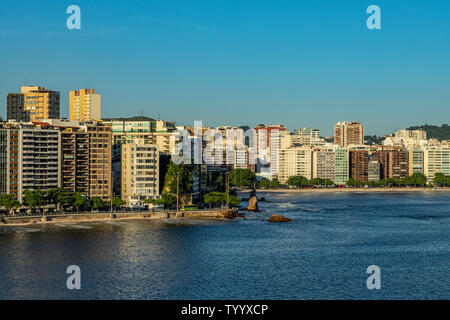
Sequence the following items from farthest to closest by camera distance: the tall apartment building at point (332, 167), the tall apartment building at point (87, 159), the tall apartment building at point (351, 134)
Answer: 1. the tall apartment building at point (351, 134)
2. the tall apartment building at point (332, 167)
3. the tall apartment building at point (87, 159)

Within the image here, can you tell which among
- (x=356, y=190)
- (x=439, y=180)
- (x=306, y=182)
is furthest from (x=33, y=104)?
(x=439, y=180)

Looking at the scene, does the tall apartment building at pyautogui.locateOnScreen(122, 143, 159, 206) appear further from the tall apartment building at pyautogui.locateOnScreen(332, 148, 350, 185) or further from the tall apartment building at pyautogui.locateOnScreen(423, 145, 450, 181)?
the tall apartment building at pyautogui.locateOnScreen(423, 145, 450, 181)

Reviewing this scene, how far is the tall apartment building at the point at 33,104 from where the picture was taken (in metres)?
87.6

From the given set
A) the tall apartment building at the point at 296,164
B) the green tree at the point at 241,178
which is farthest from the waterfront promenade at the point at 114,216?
the tall apartment building at the point at 296,164

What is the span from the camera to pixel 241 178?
11444 centimetres

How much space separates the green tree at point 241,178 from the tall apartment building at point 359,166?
2545 cm

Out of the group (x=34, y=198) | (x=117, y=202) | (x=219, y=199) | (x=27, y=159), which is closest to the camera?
(x=34, y=198)

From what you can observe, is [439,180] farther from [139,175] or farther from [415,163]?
[139,175]

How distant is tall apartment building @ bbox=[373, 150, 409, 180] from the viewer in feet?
446

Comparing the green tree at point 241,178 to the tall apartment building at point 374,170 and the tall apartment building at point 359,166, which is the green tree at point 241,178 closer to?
the tall apartment building at point 359,166

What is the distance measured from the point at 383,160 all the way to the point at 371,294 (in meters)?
110

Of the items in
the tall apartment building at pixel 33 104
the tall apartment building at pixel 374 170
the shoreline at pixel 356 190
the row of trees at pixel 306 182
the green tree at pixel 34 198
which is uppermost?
the tall apartment building at pixel 33 104

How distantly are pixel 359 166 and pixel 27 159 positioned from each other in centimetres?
8559
